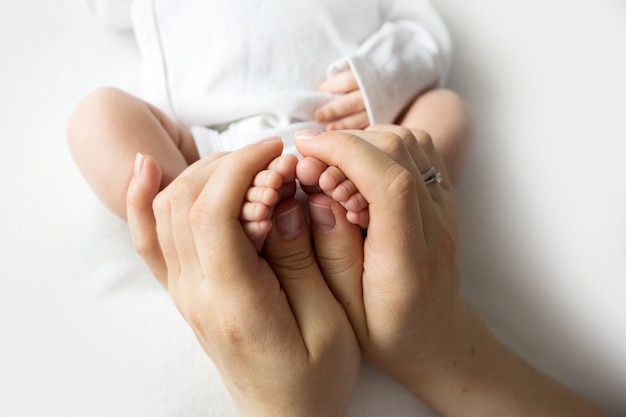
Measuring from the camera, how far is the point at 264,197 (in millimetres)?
521

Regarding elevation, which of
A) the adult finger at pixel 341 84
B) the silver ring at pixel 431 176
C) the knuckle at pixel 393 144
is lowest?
the silver ring at pixel 431 176

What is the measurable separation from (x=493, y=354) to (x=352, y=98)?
44 centimetres

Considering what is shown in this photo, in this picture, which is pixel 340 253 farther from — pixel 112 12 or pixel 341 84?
pixel 112 12

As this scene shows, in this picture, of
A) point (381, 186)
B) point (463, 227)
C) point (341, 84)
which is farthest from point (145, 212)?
point (463, 227)

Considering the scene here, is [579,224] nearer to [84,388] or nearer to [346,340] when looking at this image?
[346,340]

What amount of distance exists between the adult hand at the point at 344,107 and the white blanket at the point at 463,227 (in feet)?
0.71

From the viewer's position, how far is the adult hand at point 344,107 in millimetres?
901

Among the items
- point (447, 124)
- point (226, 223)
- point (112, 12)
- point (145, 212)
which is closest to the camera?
point (226, 223)

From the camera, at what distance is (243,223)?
0.54m

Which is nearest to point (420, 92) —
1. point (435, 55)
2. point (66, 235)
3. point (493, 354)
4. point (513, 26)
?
point (435, 55)

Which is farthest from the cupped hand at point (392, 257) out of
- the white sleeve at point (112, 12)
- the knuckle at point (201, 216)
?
the white sleeve at point (112, 12)

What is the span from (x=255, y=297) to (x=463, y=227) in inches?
19.0

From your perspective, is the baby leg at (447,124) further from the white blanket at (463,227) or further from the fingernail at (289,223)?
the fingernail at (289,223)

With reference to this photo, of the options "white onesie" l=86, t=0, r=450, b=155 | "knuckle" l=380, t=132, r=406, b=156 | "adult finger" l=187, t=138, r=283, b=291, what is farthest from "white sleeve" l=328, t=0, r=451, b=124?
"adult finger" l=187, t=138, r=283, b=291
